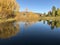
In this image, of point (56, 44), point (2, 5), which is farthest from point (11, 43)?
point (2, 5)

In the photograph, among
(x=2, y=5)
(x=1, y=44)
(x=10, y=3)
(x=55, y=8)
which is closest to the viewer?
(x=1, y=44)

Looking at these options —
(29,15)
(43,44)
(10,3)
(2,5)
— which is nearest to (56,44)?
(43,44)

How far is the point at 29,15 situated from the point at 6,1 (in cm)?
4571

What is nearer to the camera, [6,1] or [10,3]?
[6,1]

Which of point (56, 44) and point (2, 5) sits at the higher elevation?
point (2, 5)

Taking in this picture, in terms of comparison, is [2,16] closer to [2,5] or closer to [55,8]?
[2,5]

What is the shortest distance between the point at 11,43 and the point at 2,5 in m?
33.2

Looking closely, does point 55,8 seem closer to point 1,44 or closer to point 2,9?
point 2,9

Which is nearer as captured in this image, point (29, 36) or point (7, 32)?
point (29, 36)

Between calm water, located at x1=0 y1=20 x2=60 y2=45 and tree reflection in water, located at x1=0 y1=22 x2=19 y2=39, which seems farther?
tree reflection in water, located at x1=0 y1=22 x2=19 y2=39

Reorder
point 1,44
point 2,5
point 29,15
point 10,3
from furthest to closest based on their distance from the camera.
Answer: point 29,15, point 10,3, point 2,5, point 1,44

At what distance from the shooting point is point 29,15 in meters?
95.8

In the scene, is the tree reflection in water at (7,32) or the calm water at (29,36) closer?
the calm water at (29,36)

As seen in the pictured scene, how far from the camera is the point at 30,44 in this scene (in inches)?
712
